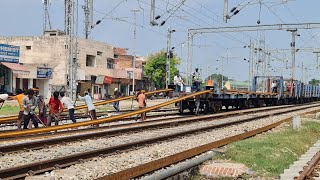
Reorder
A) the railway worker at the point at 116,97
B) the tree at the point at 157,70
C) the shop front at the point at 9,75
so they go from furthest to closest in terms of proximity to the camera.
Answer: the tree at the point at 157,70
the shop front at the point at 9,75
the railway worker at the point at 116,97

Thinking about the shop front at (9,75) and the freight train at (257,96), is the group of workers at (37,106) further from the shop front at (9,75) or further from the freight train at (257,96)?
the shop front at (9,75)

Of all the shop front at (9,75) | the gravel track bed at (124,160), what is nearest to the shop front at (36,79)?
the shop front at (9,75)

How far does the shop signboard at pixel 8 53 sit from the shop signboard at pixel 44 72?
4.68m

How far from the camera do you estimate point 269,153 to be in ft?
38.8

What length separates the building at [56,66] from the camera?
55844 mm

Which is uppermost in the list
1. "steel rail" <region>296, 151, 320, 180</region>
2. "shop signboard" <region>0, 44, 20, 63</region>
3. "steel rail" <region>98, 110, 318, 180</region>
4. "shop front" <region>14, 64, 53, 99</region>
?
"shop signboard" <region>0, 44, 20, 63</region>

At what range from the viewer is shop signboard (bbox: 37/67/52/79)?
56.5 meters

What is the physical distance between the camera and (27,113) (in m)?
15.4

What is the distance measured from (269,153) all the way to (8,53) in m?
43.1

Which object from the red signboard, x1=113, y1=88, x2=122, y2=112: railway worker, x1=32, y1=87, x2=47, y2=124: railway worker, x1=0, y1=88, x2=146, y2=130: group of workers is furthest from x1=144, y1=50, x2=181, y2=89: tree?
x1=32, y1=87, x2=47, y2=124: railway worker

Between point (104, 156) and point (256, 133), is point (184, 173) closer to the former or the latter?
point (104, 156)

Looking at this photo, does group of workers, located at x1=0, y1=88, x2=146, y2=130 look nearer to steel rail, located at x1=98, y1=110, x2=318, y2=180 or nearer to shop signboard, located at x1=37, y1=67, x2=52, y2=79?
steel rail, located at x1=98, y1=110, x2=318, y2=180

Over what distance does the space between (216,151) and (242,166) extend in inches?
66.9

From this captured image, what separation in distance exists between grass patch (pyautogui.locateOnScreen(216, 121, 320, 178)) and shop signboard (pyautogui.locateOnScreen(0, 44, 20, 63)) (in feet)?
130
